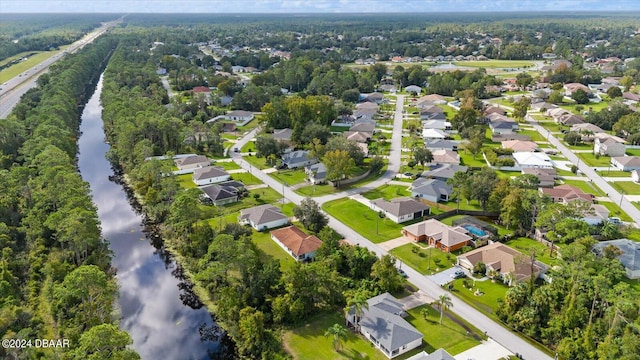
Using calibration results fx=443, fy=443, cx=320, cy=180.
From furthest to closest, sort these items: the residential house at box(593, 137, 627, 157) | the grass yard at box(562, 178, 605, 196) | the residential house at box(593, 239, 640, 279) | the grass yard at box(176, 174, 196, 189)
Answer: the residential house at box(593, 137, 627, 157) < the grass yard at box(176, 174, 196, 189) < the grass yard at box(562, 178, 605, 196) < the residential house at box(593, 239, 640, 279)

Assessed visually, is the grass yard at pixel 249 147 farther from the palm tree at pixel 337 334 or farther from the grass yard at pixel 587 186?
the grass yard at pixel 587 186

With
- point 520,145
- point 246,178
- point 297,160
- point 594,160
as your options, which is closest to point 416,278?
point 246,178

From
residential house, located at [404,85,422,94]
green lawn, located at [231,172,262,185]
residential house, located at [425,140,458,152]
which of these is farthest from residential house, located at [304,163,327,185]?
residential house, located at [404,85,422,94]

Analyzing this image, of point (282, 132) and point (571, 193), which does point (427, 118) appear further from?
point (571, 193)

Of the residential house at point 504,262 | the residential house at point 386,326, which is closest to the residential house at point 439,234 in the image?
the residential house at point 504,262

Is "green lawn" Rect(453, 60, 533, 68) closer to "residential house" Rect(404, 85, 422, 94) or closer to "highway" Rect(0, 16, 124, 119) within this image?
"residential house" Rect(404, 85, 422, 94)

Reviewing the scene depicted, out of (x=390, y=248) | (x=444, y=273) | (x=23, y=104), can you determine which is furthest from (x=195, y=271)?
(x=23, y=104)

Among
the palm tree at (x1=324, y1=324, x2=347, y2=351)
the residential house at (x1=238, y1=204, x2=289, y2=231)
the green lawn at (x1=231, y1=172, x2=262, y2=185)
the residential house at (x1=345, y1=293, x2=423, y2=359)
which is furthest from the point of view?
the green lawn at (x1=231, y1=172, x2=262, y2=185)

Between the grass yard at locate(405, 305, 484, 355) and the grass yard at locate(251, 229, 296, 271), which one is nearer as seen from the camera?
the grass yard at locate(405, 305, 484, 355)
